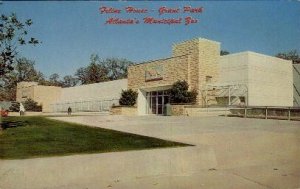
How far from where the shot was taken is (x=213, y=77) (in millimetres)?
26047

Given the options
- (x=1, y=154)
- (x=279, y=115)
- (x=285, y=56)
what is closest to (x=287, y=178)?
(x=1, y=154)

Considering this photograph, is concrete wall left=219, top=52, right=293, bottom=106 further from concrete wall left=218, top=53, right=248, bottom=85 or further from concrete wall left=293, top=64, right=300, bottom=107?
concrete wall left=293, top=64, right=300, bottom=107

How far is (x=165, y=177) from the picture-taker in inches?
213

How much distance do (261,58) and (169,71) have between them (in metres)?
7.16

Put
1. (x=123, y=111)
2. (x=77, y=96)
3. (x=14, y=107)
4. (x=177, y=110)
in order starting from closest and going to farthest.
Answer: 1. (x=177, y=110)
2. (x=123, y=111)
3. (x=77, y=96)
4. (x=14, y=107)

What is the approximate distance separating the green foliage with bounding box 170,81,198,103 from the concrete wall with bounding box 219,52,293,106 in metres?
3.49

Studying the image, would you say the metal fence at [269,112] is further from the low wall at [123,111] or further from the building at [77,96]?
the building at [77,96]

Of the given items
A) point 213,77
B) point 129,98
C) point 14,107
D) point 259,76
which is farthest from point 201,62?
point 14,107

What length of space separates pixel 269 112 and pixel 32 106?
132 feet

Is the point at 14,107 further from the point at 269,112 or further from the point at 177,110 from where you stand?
the point at 269,112

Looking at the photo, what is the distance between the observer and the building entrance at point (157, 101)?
2831 centimetres

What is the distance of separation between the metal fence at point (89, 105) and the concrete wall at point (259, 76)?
43.3 feet

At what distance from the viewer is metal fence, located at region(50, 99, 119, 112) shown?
35644mm

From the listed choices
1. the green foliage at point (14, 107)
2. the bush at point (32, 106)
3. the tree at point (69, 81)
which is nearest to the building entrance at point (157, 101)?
the green foliage at point (14, 107)
